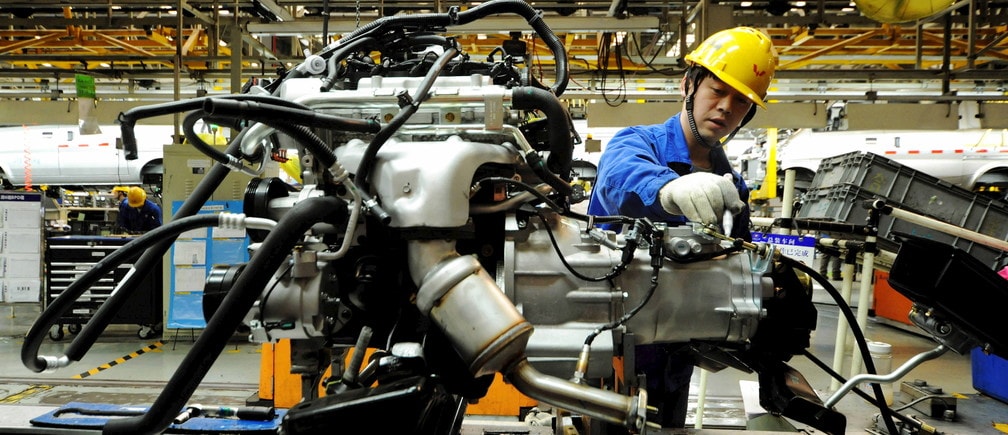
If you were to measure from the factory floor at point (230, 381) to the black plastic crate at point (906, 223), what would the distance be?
1.00 metres

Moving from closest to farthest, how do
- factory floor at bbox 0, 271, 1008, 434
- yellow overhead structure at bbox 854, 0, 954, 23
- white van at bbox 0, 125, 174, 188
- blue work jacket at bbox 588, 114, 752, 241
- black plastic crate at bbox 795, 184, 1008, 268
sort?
blue work jacket at bbox 588, 114, 752, 241
yellow overhead structure at bbox 854, 0, 954, 23
factory floor at bbox 0, 271, 1008, 434
black plastic crate at bbox 795, 184, 1008, 268
white van at bbox 0, 125, 174, 188

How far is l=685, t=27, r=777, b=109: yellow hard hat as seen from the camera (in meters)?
1.66

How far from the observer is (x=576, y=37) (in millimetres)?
6797

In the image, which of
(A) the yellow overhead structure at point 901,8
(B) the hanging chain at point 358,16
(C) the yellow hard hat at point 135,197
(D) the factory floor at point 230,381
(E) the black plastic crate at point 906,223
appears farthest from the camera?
(C) the yellow hard hat at point 135,197

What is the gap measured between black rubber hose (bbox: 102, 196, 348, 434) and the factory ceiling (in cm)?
247

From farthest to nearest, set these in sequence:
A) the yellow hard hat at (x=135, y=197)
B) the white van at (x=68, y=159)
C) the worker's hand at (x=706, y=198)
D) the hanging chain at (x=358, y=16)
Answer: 1. the white van at (x=68, y=159)
2. the yellow hard hat at (x=135, y=197)
3. the hanging chain at (x=358, y=16)
4. the worker's hand at (x=706, y=198)

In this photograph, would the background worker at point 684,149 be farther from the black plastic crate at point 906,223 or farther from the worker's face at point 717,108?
the black plastic crate at point 906,223

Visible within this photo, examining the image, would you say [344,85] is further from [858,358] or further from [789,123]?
[789,123]

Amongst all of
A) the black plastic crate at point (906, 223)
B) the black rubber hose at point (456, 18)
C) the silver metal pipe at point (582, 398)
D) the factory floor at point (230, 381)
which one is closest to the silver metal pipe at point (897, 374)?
the silver metal pipe at point (582, 398)

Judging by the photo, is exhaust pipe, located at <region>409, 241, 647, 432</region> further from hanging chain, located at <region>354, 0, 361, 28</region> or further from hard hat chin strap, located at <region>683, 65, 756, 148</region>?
hard hat chin strap, located at <region>683, 65, 756, 148</region>

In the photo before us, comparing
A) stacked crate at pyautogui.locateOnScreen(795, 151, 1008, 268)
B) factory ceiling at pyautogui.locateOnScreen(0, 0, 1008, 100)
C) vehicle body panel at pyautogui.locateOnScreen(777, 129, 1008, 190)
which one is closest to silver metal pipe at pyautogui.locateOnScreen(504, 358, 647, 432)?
factory ceiling at pyautogui.locateOnScreen(0, 0, 1008, 100)

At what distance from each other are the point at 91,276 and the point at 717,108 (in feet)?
5.08

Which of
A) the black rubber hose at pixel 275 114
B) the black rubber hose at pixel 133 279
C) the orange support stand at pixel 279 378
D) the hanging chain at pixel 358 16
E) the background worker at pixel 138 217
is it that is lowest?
the orange support stand at pixel 279 378

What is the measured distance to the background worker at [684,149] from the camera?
4.90 feet
